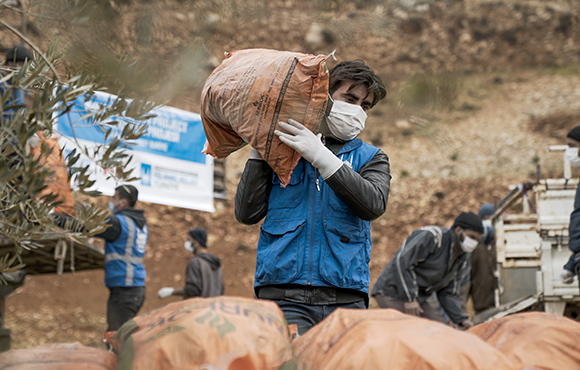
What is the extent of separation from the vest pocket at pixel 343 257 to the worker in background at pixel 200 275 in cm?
472

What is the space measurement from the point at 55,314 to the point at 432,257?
8306 mm

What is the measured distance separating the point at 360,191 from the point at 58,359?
119cm

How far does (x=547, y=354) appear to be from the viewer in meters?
2.18

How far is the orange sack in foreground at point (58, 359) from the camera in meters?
1.93

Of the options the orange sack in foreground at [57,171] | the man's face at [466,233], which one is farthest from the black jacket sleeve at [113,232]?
the man's face at [466,233]

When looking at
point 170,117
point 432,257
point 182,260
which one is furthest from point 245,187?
point 182,260

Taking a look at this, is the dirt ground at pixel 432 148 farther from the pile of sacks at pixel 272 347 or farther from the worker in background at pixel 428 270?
the pile of sacks at pixel 272 347

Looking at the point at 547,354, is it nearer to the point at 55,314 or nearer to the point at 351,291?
the point at 351,291

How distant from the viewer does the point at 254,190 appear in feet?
9.11

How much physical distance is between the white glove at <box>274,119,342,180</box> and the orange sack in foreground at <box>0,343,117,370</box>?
958 mm

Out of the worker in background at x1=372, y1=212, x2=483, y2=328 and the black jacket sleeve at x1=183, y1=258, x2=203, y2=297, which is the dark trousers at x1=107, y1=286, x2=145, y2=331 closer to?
the black jacket sleeve at x1=183, y1=258, x2=203, y2=297

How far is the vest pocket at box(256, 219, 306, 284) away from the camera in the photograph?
103 inches

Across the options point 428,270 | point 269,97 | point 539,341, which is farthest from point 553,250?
point 269,97

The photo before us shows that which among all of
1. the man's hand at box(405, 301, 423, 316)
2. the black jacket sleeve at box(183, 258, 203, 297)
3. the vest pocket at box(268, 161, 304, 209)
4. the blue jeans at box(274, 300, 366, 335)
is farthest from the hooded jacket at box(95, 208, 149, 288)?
the blue jeans at box(274, 300, 366, 335)
